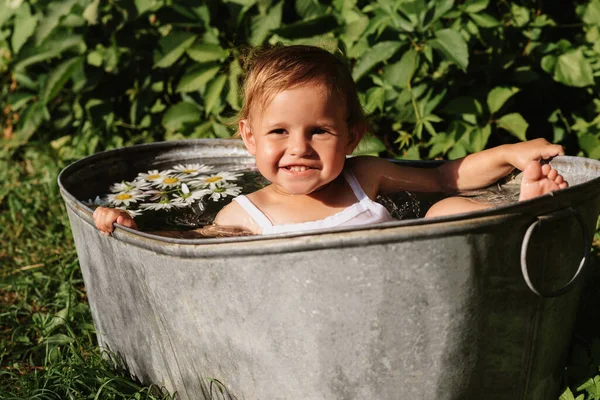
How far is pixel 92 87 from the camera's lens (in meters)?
3.37

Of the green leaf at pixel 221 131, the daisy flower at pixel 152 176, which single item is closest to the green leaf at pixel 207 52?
the green leaf at pixel 221 131

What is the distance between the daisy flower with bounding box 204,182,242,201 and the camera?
2.24 meters

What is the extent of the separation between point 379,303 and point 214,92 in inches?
68.2

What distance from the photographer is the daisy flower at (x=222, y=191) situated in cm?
224

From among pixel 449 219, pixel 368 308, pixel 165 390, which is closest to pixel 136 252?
pixel 165 390

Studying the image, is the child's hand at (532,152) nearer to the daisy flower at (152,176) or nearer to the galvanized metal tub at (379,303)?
the galvanized metal tub at (379,303)

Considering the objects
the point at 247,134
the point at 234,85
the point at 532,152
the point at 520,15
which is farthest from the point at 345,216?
the point at 520,15

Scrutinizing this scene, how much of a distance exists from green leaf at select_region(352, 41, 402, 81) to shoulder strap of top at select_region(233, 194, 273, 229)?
85cm

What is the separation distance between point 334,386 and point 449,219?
0.44m

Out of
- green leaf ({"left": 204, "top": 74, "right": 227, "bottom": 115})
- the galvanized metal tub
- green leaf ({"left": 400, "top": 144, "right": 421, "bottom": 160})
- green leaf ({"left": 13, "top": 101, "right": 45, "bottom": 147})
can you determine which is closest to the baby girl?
the galvanized metal tub

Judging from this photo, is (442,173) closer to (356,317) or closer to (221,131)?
(356,317)

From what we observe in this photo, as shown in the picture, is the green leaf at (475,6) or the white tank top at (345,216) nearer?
the white tank top at (345,216)

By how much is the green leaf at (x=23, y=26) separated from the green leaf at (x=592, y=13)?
7.65ft

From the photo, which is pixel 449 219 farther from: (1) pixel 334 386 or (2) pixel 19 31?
(2) pixel 19 31
